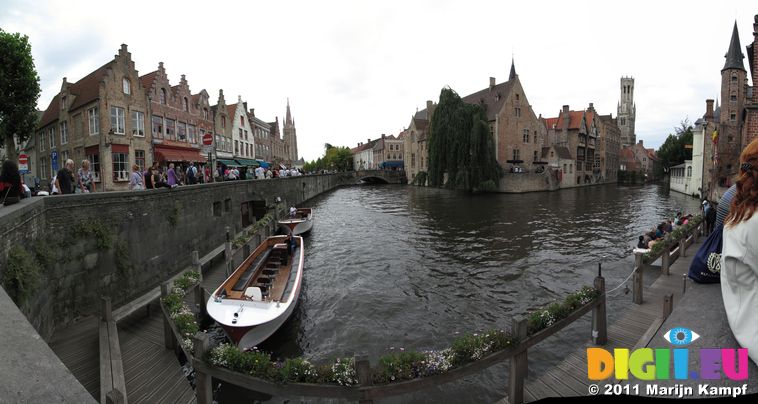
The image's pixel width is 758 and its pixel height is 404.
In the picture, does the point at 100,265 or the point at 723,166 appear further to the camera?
the point at 723,166

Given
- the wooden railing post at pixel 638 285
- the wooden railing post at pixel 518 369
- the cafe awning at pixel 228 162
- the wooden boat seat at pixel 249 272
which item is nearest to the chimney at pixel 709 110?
the wooden railing post at pixel 638 285

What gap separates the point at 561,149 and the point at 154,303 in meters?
61.5

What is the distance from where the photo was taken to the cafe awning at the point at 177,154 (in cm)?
2828

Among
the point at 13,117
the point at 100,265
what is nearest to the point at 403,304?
the point at 100,265

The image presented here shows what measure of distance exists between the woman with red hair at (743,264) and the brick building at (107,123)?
28399 millimetres

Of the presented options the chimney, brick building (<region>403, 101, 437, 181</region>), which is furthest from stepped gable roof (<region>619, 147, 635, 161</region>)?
the chimney

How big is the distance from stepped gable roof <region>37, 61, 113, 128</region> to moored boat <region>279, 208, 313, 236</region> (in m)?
14.1

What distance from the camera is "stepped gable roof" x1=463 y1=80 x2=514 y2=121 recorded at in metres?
56.4

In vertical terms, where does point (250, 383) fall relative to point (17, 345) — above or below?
below

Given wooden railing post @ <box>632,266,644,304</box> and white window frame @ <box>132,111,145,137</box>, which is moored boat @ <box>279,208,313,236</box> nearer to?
white window frame @ <box>132,111,145,137</box>

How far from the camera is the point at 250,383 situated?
569 cm

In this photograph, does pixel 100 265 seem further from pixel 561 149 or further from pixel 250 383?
pixel 561 149

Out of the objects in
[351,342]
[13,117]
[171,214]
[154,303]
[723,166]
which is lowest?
[351,342]

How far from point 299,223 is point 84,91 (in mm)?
18047
